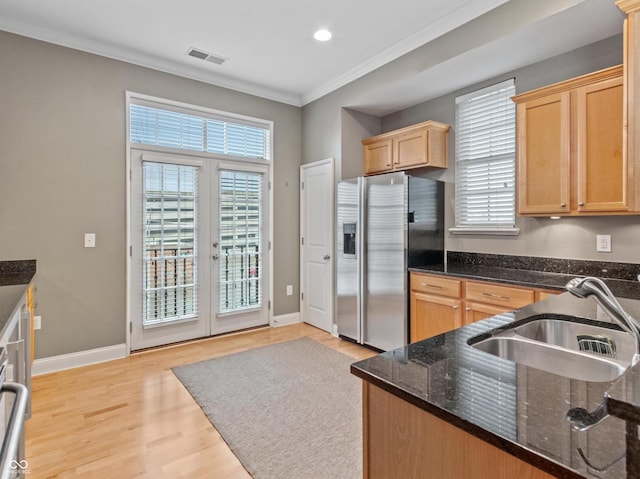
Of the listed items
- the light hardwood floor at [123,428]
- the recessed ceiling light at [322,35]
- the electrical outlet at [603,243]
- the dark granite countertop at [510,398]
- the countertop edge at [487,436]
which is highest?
the recessed ceiling light at [322,35]

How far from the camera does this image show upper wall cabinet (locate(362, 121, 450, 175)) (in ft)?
11.9

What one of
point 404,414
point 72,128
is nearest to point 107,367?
point 72,128

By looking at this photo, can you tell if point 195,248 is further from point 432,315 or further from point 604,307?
point 604,307

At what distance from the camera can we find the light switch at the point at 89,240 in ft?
11.0

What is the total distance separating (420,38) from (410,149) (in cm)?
104

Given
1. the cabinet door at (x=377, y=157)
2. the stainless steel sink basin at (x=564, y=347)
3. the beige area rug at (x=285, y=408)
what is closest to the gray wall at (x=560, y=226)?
the cabinet door at (x=377, y=157)

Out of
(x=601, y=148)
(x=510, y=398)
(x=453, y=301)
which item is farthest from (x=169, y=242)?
(x=601, y=148)

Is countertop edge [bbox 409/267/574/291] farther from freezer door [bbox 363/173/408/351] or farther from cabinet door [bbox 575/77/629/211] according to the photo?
cabinet door [bbox 575/77/629/211]

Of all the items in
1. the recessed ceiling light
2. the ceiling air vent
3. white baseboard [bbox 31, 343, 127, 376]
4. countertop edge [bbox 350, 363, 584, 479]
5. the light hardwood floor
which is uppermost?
the ceiling air vent

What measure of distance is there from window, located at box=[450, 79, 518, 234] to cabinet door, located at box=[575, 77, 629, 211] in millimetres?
706

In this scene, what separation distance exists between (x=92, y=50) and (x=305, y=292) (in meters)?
3.46

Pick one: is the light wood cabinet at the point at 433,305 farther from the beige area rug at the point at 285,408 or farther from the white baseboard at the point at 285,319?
the white baseboard at the point at 285,319

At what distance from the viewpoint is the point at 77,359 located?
10.8 ft

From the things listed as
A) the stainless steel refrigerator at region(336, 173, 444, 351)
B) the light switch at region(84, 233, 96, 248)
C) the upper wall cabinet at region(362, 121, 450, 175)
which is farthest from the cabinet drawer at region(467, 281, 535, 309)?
the light switch at region(84, 233, 96, 248)
